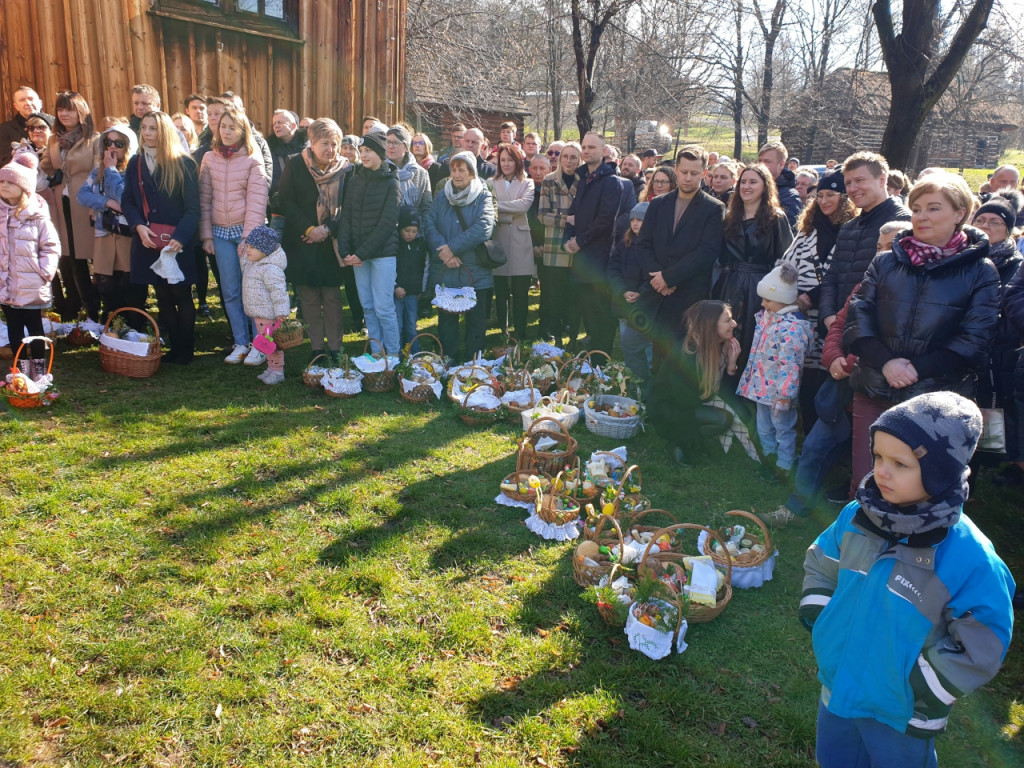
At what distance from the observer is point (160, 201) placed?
6316 mm

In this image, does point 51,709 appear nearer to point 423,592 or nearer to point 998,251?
point 423,592

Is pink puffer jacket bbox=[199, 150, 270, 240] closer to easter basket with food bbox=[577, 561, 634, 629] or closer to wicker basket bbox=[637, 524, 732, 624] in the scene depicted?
easter basket with food bbox=[577, 561, 634, 629]

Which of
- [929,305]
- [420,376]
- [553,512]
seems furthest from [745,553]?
[420,376]

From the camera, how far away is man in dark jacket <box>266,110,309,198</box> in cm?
768

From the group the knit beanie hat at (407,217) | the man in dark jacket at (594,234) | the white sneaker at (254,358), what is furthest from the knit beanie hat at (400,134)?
the white sneaker at (254,358)

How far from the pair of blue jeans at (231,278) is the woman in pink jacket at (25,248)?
4.37 ft

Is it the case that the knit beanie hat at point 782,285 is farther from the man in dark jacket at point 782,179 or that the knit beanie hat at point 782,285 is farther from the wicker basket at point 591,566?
the wicker basket at point 591,566

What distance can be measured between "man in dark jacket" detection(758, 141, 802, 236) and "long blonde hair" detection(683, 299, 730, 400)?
1.85 meters

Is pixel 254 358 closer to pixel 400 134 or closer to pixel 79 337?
pixel 79 337

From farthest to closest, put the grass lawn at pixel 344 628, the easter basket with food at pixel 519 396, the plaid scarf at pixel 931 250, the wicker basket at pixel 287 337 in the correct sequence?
the wicker basket at pixel 287 337 → the easter basket with food at pixel 519 396 → the plaid scarf at pixel 931 250 → the grass lawn at pixel 344 628

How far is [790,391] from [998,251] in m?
1.54

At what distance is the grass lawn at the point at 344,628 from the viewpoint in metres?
2.84

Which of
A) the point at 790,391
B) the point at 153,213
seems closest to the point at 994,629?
the point at 790,391

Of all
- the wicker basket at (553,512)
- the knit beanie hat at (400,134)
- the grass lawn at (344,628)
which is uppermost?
the knit beanie hat at (400,134)
